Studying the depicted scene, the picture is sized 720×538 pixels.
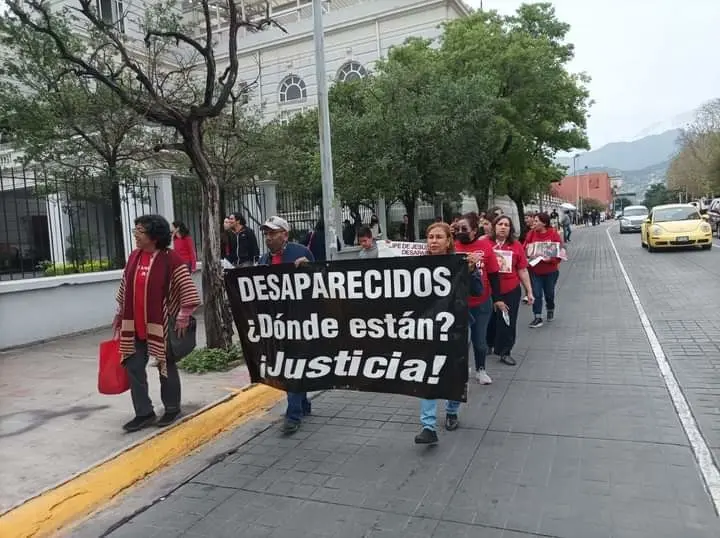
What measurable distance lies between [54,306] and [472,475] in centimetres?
740

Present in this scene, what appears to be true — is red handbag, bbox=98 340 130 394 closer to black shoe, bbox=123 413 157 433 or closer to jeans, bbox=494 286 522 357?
black shoe, bbox=123 413 157 433

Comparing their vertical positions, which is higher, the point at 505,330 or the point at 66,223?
the point at 66,223

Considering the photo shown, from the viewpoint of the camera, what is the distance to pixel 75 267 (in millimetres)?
9656

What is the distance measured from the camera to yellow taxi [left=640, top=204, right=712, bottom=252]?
1977 cm

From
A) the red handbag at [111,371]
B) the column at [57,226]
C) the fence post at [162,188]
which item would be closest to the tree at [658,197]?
the fence post at [162,188]

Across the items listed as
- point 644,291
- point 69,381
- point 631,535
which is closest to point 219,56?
point 644,291

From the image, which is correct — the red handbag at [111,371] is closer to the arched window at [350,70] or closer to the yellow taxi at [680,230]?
the yellow taxi at [680,230]

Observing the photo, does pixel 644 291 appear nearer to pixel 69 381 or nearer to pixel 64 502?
pixel 69 381

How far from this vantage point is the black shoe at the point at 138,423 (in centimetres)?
491

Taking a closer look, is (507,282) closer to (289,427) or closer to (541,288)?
(541,288)

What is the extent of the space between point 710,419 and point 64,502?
4.67m

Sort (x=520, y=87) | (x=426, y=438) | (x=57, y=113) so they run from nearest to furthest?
1. (x=426, y=438)
2. (x=57, y=113)
3. (x=520, y=87)

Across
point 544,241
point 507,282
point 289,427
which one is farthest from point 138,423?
point 544,241

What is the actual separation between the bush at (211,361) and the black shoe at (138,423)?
1.68 metres
